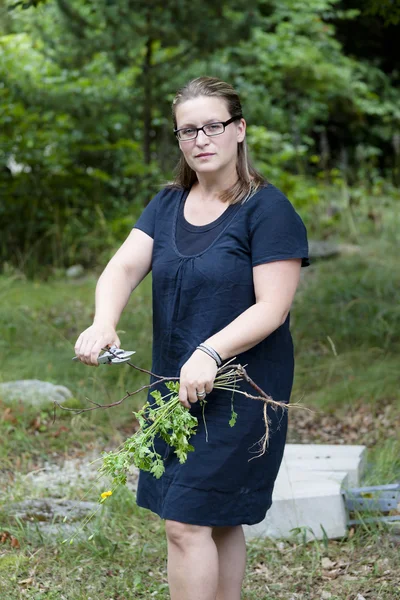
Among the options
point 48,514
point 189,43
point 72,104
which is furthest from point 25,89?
point 48,514

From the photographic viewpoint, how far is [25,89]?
9070 millimetres

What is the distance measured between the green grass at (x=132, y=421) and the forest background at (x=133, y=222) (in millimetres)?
12

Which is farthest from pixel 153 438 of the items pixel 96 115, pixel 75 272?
pixel 96 115

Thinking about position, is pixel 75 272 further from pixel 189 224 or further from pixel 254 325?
pixel 254 325

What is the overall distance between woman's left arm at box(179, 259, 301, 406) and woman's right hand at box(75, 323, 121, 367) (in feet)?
0.75

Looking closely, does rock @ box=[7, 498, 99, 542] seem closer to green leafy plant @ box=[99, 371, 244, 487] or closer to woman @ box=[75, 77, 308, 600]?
woman @ box=[75, 77, 308, 600]

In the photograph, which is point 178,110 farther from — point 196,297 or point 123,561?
point 123,561

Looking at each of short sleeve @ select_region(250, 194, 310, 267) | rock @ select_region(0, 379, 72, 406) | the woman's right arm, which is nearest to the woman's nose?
Answer: short sleeve @ select_region(250, 194, 310, 267)

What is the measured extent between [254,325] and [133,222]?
282 inches

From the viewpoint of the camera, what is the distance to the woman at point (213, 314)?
2.29 m

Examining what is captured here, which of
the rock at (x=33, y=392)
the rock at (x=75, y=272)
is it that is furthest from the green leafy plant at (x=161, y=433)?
the rock at (x=75, y=272)

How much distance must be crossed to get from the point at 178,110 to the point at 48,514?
197cm

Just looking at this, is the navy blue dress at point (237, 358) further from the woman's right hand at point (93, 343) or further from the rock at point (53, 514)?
the rock at point (53, 514)

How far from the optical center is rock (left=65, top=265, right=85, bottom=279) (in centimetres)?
857
